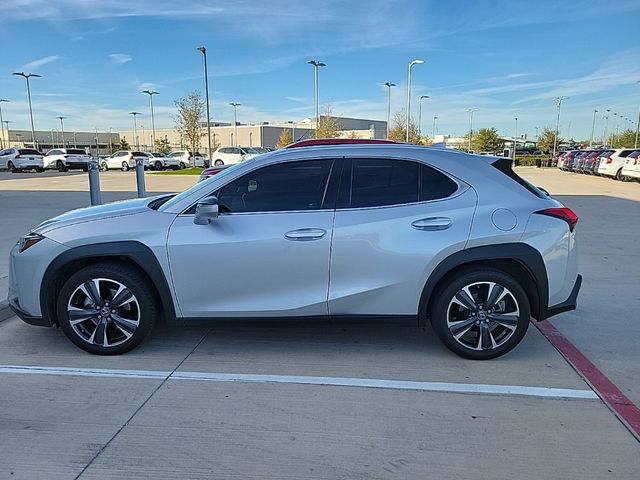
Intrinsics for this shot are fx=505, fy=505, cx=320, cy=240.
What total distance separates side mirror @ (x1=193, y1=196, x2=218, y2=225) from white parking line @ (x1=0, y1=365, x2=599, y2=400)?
1145mm

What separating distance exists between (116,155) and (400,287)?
1677 inches

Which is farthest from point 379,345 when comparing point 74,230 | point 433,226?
point 74,230

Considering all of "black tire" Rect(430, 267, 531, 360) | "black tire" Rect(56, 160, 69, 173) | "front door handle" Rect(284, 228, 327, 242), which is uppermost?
"front door handle" Rect(284, 228, 327, 242)

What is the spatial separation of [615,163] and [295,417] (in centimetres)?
2752

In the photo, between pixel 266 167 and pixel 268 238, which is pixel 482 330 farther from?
pixel 266 167

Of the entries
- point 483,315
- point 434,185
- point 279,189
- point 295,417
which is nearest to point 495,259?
point 483,315

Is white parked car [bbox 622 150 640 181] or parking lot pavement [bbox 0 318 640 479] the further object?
white parked car [bbox 622 150 640 181]

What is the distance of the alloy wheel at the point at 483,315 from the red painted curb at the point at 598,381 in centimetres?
60

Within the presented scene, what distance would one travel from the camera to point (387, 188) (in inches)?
154

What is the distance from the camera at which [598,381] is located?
12.0ft

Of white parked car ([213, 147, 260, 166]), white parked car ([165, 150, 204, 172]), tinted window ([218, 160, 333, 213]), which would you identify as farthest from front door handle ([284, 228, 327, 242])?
white parked car ([165, 150, 204, 172])

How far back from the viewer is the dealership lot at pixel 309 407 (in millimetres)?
2699

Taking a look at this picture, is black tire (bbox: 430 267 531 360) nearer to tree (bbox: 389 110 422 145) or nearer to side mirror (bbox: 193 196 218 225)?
Result: side mirror (bbox: 193 196 218 225)

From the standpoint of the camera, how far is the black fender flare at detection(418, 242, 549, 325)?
12.4ft
